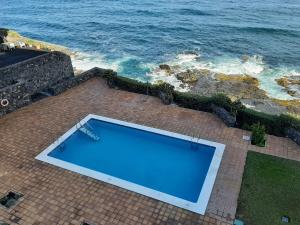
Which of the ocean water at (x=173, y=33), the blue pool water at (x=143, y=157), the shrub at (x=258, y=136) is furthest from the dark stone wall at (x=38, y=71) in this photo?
the shrub at (x=258, y=136)

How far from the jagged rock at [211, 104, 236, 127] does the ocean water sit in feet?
51.0

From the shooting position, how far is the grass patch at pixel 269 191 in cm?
1370

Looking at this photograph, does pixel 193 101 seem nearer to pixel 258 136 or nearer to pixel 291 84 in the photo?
pixel 258 136

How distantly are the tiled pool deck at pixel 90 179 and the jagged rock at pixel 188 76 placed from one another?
13.9 m

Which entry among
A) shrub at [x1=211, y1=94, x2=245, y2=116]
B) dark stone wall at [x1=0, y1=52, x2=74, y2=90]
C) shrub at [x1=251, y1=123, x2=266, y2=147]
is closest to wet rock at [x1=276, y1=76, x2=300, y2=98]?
shrub at [x1=211, y1=94, x2=245, y2=116]

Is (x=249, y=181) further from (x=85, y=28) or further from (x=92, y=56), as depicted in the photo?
(x=85, y=28)

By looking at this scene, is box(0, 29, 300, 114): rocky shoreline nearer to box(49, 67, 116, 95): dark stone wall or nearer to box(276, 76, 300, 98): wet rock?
box(276, 76, 300, 98): wet rock

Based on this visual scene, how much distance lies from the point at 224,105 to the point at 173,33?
36.1 metres

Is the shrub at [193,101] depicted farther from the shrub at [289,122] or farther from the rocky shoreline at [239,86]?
the rocky shoreline at [239,86]

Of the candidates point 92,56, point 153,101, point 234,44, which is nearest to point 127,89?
point 153,101

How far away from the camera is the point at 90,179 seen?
15.7 metres

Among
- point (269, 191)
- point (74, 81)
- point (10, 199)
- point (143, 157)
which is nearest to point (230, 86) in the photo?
point (74, 81)

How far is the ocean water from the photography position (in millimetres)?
42000

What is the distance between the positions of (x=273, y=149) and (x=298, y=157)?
1.37 m
